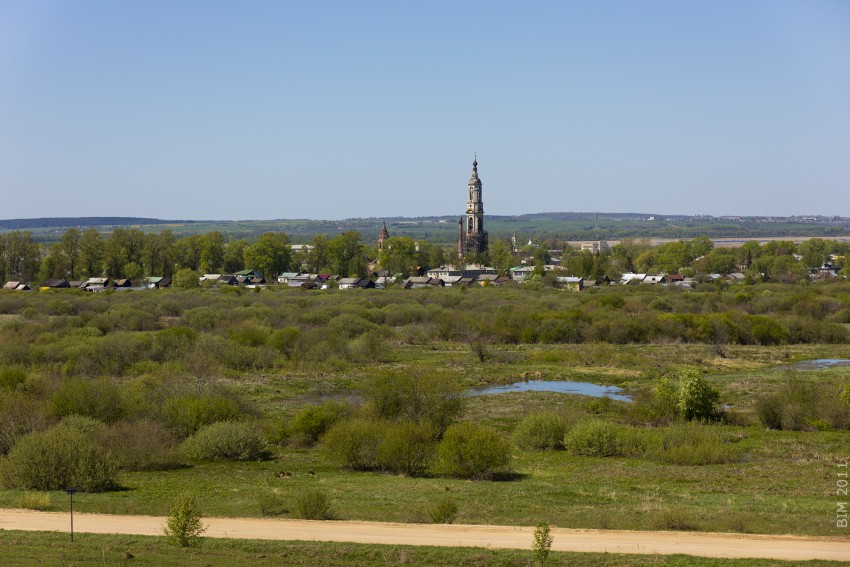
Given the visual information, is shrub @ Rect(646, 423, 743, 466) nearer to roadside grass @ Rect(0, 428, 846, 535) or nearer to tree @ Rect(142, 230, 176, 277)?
roadside grass @ Rect(0, 428, 846, 535)

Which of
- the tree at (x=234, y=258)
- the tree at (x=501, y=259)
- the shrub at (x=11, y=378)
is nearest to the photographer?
the shrub at (x=11, y=378)

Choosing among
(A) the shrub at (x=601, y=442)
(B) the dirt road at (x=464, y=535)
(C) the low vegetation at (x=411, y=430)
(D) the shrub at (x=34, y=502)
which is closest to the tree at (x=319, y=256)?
(C) the low vegetation at (x=411, y=430)

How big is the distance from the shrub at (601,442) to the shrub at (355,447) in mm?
5810

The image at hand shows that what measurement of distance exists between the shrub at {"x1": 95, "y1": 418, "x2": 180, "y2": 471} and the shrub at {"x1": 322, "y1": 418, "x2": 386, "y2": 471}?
424 centimetres

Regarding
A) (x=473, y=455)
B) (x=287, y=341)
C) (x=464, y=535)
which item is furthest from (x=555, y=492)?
(x=287, y=341)

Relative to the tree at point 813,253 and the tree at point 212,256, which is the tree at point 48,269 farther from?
the tree at point 813,253

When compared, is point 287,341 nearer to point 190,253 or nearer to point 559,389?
point 559,389

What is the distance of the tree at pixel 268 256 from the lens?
114m

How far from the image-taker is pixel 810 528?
1777 cm

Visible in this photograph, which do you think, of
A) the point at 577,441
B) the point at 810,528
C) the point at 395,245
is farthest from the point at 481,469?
the point at 395,245

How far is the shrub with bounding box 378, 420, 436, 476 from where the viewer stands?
24.4 m

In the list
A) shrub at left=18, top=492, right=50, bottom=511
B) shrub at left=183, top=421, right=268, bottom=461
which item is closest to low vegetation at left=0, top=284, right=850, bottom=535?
shrub at left=183, top=421, right=268, bottom=461

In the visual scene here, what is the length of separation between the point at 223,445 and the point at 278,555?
10.4 metres

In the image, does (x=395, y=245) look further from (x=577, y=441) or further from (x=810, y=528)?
(x=810, y=528)
